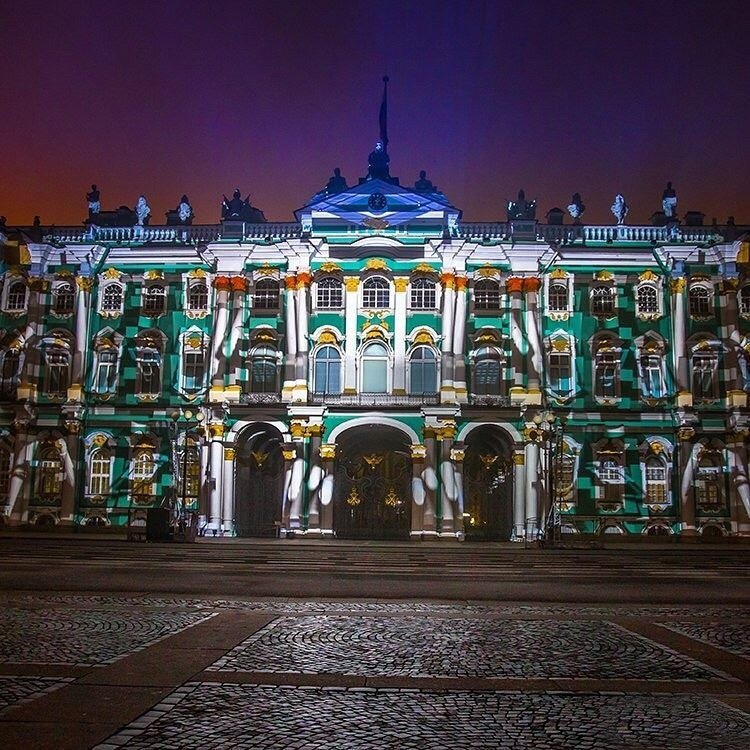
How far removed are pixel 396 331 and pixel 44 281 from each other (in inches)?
746

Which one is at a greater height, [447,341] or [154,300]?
[154,300]

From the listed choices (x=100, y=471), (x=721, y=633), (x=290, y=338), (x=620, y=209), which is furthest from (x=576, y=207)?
(x=721, y=633)

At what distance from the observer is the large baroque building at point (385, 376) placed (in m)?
44.9

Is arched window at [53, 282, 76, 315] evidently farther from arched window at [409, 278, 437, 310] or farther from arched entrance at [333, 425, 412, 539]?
arched window at [409, 278, 437, 310]

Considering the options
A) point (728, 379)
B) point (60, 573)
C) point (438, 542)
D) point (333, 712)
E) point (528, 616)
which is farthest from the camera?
point (728, 379)

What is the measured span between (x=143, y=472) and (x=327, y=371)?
10705mm

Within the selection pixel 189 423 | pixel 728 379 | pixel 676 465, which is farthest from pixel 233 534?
pixel 728 379

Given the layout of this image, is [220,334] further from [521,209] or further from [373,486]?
[521,209]

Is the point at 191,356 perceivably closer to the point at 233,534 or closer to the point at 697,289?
the point at 233,534

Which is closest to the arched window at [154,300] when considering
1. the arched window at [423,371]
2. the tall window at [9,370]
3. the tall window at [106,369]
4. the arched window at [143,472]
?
the tall window at [106,369]

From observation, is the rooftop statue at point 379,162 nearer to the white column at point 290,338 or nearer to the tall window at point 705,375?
the white column at point 290,338

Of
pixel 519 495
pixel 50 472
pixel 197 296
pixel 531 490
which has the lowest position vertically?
pixel 519 495

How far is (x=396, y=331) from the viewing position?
151ft

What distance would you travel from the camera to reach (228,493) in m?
45.2
